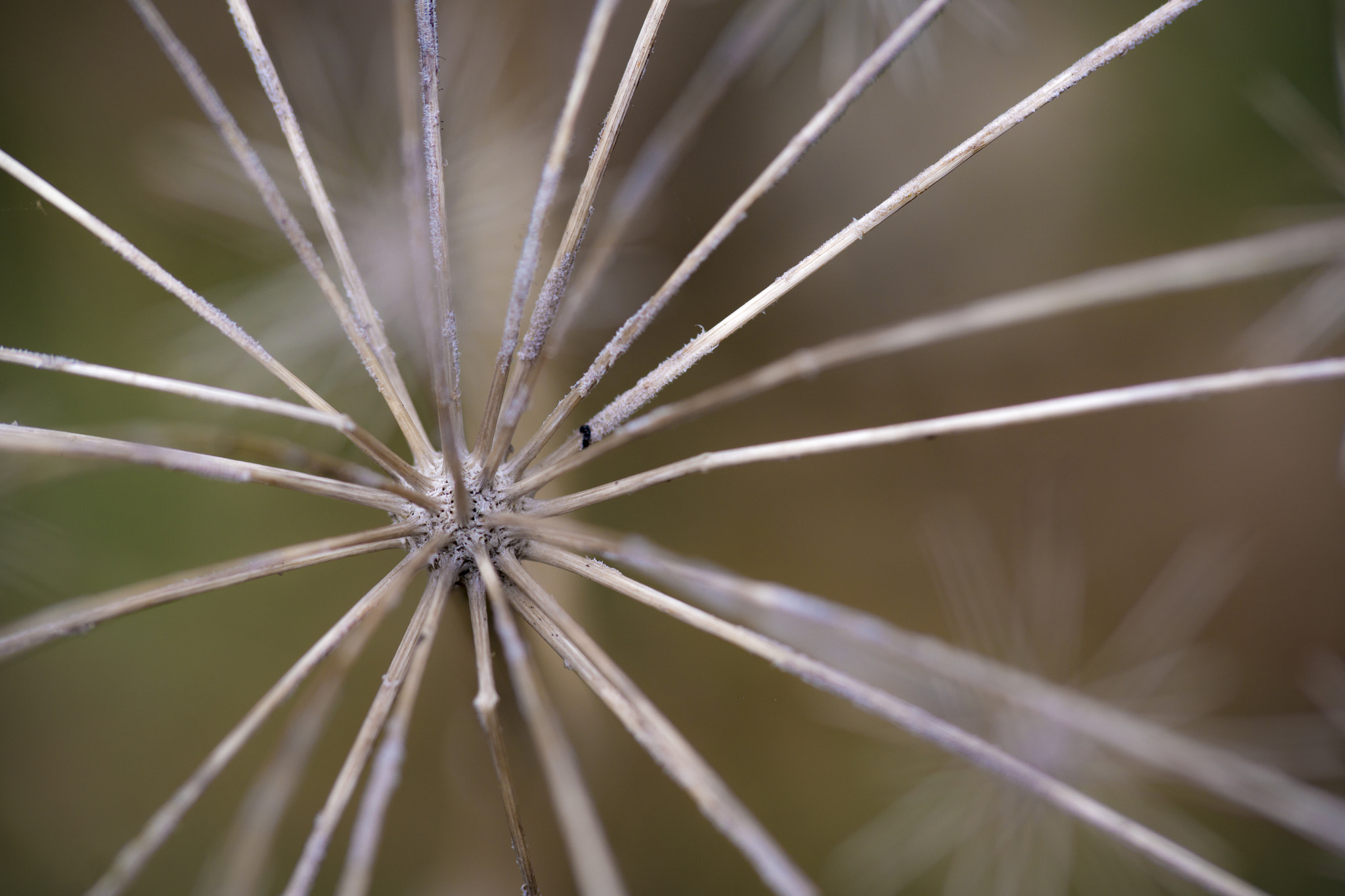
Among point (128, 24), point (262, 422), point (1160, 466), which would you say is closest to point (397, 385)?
point (262, 422)

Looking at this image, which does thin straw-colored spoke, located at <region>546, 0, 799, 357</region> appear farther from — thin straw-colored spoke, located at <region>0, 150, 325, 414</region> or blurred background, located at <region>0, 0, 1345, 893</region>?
thin straw-colored spoke, located at <region>0, 150, 325, 414</region>

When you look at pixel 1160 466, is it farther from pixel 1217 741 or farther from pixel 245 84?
pixel 245 84

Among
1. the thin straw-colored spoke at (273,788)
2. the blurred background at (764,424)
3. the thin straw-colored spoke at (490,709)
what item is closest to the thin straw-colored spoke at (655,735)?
the thin straw-colored spoke at (490,709)

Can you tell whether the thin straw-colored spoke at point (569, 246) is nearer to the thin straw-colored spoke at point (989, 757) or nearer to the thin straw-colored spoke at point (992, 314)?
the thin straw-colored spoke at point (992, 314)

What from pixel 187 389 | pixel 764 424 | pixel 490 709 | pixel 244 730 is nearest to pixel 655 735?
pixel 490 709

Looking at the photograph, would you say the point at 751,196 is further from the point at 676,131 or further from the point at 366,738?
the point at 366,738

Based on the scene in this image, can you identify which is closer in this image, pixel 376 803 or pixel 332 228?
pixel 376 803
